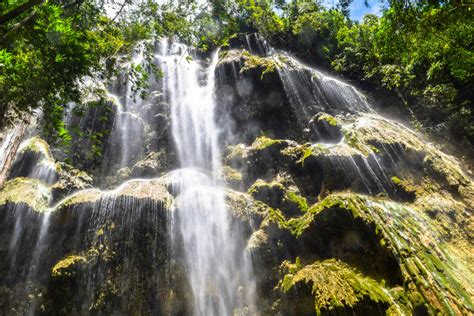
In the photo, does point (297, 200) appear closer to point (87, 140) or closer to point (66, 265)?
point (66, 265)

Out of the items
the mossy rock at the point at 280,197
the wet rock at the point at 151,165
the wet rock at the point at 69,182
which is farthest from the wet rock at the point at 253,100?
the wet rock at the point at 69,182

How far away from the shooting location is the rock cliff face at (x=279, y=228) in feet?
22.7

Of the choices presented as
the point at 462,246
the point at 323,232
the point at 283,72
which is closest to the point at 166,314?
the point at 323,232

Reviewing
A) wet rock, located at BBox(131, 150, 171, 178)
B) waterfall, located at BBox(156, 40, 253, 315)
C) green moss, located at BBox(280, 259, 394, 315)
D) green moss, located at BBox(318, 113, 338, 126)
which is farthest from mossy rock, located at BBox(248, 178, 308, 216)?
wet rock, located at BBox(131, 150, 171, 178)

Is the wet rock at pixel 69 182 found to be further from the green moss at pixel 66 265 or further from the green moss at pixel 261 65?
the green moss at pixel 261 65

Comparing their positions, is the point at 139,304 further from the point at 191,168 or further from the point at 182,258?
the point at 191,168

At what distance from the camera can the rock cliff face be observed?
22.7ft

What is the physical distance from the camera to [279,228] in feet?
31.4

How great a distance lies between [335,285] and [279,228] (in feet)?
9.62

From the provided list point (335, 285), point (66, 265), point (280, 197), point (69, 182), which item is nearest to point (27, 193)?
point (69, 182)

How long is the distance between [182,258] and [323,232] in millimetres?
4582

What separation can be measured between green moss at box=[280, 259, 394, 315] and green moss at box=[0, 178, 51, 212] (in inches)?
341

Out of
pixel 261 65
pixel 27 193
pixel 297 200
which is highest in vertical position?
pixel 261 65

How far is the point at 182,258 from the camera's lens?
946 centimetres
